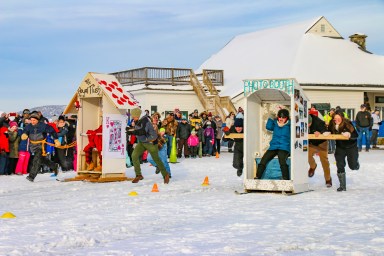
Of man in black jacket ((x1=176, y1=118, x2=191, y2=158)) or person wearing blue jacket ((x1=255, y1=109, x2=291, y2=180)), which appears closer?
person wearing blue jacket ((x1=255, y1=109, x2=291, y2=180))

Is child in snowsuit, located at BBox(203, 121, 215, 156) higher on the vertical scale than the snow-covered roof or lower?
lower

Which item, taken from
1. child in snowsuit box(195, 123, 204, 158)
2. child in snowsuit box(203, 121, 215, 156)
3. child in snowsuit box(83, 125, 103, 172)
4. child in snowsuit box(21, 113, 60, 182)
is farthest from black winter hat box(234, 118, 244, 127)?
child in snowsuit box(203, 121, 215, 156)

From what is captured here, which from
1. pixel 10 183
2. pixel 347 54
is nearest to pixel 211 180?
pixel 10 183

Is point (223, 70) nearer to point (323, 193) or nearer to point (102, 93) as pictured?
point (102, 93)

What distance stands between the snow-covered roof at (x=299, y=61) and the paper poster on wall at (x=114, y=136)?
78.9ft

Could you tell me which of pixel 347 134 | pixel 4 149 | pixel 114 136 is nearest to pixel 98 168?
pixel 114 136

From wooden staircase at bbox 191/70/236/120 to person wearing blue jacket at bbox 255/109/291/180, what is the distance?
26.5 metres

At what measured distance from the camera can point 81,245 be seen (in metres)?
7.92

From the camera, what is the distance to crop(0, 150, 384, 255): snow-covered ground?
7.70m

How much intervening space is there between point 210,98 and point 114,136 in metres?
24.7

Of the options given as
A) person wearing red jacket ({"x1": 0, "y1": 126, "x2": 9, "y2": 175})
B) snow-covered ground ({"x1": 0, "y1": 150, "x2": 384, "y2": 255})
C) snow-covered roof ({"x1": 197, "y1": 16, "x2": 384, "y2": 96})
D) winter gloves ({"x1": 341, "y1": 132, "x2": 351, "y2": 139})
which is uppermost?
snow-covered roof ({"x1": 197, "y1": 16, "x2": 384, "y2": 96})

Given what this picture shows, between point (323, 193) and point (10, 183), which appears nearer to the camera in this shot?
point (323, 193)

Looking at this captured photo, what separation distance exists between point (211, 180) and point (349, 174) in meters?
3.75

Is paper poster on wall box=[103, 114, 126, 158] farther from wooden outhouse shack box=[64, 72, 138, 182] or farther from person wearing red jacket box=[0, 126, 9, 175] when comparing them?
person wearing red jacket box=[0, 126, 9, 175]
